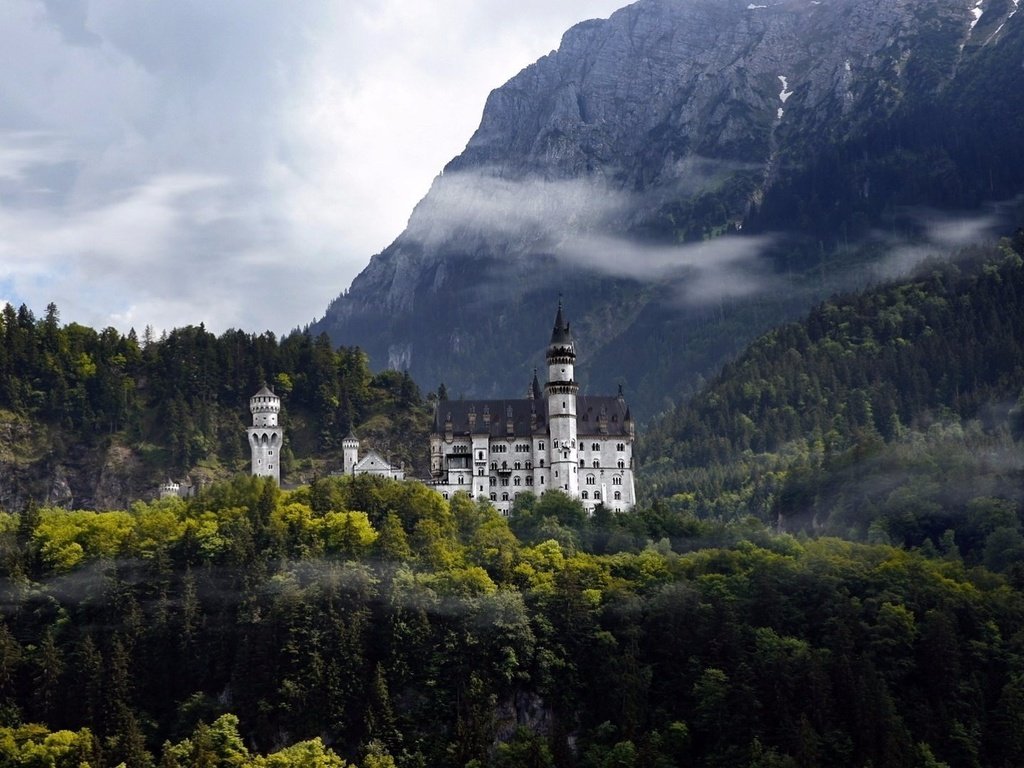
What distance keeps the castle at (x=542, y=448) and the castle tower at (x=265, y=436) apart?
16.9 feet

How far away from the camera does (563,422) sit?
141750 mm

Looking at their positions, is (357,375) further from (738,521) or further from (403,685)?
(403,685)

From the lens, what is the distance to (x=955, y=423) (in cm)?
19375

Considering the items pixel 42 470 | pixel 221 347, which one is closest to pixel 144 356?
pixel 221 347

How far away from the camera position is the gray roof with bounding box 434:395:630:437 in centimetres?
14375

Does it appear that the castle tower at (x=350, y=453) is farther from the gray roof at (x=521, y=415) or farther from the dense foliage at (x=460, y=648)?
the dense foliage at (x=460, y=648)

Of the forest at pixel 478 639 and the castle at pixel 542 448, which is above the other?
the castle at pixel 542 448

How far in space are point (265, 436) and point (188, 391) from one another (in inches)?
771

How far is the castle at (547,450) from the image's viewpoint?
142m

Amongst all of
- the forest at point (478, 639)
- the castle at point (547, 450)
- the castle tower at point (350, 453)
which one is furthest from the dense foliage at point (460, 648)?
the castle tower at point (350, 453)

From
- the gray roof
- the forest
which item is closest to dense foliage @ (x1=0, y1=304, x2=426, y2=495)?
the gray roof

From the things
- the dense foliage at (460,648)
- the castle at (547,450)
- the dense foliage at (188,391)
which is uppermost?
the dense foliage at (188,391)

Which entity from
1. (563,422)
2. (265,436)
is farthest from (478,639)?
(265,436)

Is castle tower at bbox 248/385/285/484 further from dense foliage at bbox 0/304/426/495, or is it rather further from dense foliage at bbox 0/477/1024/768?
dense foliage at bbox 0/477/1024/768
